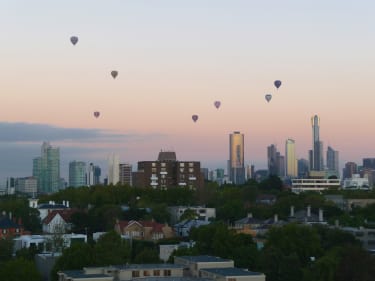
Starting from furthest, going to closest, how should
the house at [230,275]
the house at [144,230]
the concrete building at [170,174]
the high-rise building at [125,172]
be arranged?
the high-rise building at [125,172] → the concrete building at [170,174] → the house at [144,230] → the house at [230,275]

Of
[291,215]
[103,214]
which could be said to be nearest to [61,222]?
[103,214]

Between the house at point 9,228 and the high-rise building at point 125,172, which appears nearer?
the house at point 9,228

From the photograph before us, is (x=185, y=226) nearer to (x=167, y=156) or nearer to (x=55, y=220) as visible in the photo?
(x=55, y=220)

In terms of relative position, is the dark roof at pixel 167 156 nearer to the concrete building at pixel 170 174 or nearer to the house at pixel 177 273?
the concrete building at pixel 170 174

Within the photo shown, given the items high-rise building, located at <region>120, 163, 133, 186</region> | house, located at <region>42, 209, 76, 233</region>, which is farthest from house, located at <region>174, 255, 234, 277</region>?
high-rise building, located at <region>120, 163, 133, 186</region>

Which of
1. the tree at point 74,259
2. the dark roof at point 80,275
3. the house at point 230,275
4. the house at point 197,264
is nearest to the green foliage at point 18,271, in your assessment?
the tree at point 74,259

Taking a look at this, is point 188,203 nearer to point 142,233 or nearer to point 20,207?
point 20,207

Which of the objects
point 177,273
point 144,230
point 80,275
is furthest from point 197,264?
point 144,230

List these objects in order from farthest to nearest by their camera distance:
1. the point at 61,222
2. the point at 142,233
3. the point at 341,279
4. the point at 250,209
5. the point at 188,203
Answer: the point at 188,203 < the point at 250,209 < the point at 61,222 < the point at 142,233 < the point at 341,279
